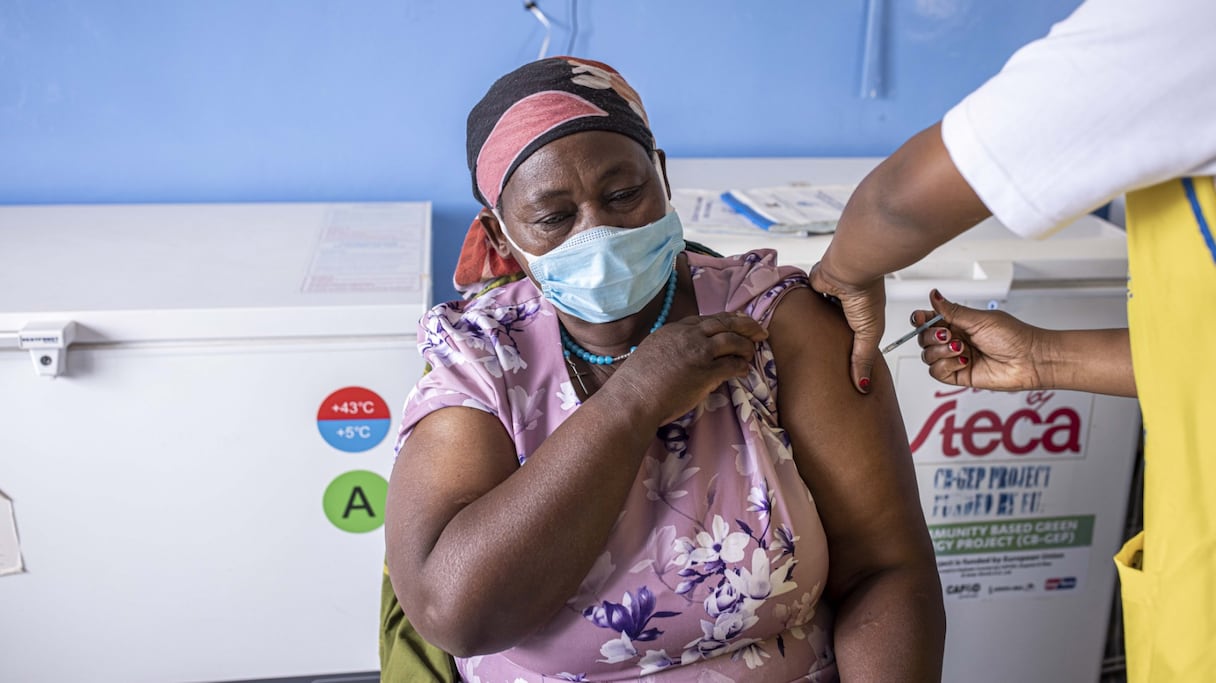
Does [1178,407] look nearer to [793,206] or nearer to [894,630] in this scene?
[894,630]

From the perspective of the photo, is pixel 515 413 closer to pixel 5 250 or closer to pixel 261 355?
pixel 261 355

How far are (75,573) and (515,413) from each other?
3.35 ft

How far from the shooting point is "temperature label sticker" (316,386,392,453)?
169 centimetres

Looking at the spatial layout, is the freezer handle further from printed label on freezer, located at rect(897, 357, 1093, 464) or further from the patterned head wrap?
the patterned head wrap

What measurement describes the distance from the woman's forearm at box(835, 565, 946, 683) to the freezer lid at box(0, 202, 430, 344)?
2.75 feet

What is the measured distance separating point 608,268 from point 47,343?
95cm

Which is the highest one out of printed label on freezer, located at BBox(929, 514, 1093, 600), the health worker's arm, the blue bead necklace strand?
the health worker's arm

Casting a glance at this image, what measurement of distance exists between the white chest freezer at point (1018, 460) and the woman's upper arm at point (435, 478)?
74 cm

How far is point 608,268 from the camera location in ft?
3.78

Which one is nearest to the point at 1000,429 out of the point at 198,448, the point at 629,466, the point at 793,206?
the point at 793,206

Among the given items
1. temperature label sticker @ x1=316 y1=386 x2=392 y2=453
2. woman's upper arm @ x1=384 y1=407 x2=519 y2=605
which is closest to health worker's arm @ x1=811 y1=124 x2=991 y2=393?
woman's upper arm @ x1=384 y1=407 x2=519 y2=605

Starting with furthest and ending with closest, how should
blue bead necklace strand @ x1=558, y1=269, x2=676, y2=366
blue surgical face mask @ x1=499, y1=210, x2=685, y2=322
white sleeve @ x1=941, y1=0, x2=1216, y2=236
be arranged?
blue bead necklace strand @ x1=558, y1=269, x2=676, y2=366, blue surgical face mask @ x1=499, y1=210, x2=685, y2=322, white sleeve @ x1=941, y1=0, x2=1216, y2=236

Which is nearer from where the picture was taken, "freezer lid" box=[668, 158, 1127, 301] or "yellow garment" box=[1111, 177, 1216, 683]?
"yellow garment" box=[1111, 177, 1216, 683]

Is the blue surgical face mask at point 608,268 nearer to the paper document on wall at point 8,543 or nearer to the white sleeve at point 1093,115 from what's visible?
the white sleeve at point 1093,115
